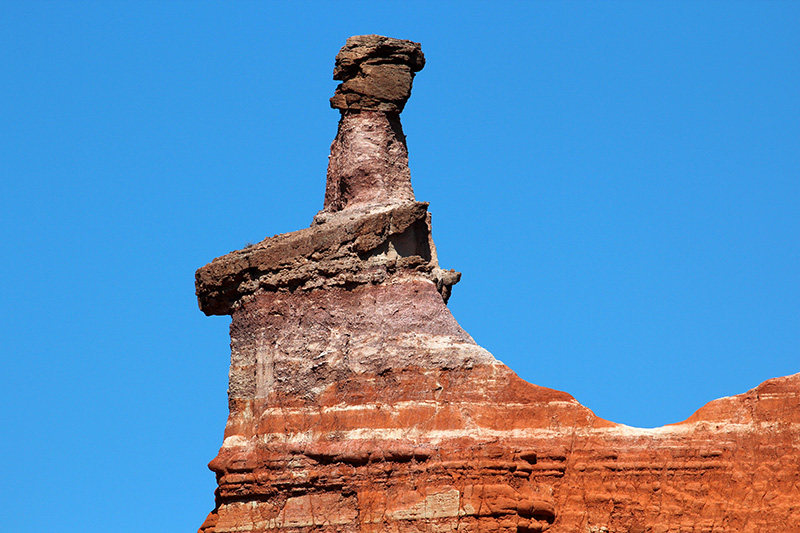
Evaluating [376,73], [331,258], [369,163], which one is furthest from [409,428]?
[376,73]

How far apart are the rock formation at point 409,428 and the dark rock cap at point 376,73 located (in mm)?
1500

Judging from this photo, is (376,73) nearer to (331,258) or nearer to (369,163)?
(369,163)

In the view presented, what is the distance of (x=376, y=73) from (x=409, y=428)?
7927 mm

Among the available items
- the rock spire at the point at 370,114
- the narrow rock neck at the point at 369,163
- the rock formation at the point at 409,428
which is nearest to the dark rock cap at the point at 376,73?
the rock spire at the point at 370,114

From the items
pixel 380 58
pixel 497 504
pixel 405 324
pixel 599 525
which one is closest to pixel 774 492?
pixel 599 525

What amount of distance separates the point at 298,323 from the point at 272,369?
0.97 meters

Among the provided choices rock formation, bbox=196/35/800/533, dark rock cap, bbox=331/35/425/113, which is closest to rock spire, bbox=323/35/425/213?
dark rock cap, bbox=331/35/425/113

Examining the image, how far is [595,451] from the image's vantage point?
26438 mm

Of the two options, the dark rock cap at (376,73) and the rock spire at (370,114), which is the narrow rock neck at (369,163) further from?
the dark rock cap at (376,73)

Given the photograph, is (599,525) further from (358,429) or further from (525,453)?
(358,429)

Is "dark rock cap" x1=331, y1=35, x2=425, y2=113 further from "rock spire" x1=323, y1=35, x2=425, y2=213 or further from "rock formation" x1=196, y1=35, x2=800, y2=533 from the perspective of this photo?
"rock formation" x1=196, y1=35, x2=800, y2=533

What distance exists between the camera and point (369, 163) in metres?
30.4

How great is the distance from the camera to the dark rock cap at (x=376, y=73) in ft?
102

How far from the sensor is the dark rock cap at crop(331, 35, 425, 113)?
31.2m
